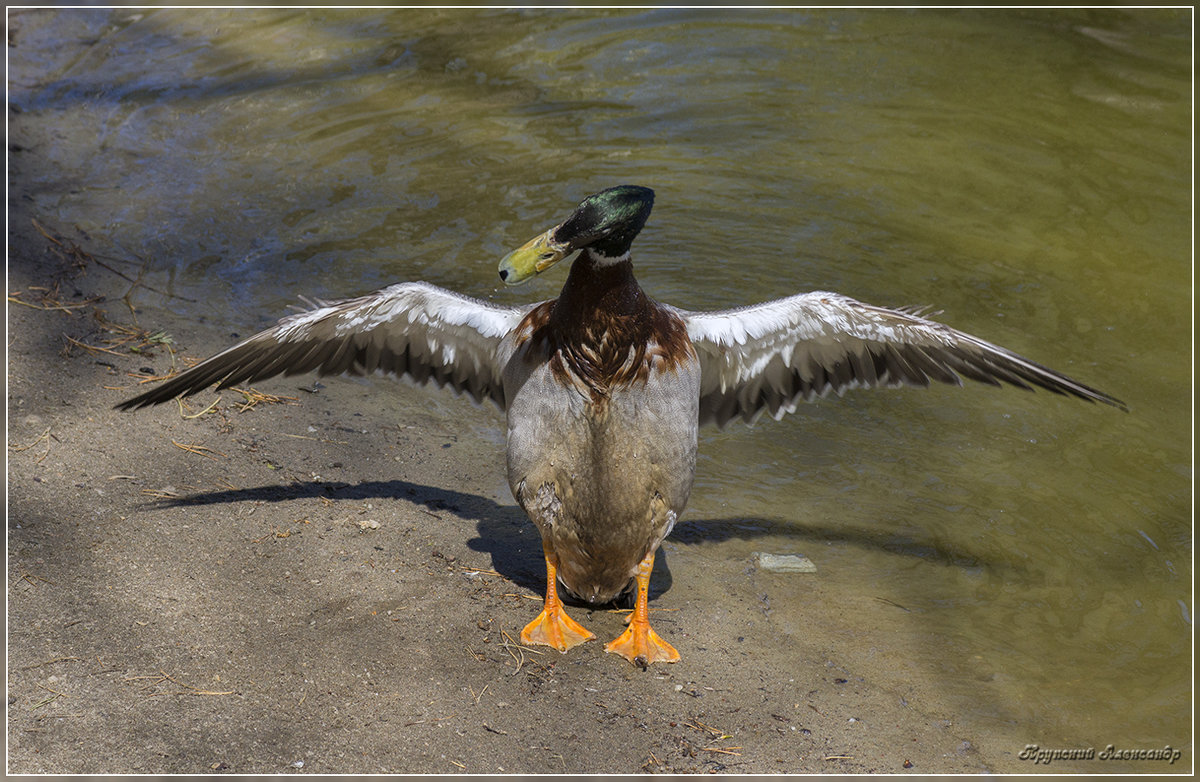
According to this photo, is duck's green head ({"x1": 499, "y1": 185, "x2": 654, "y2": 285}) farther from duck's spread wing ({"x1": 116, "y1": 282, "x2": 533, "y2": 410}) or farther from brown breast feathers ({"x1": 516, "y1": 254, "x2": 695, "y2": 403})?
duck's spread wing ({"x1": 116, "y1": 282, "x2": 533, "y2": 410})

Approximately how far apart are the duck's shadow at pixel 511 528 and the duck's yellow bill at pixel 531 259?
5.93ft

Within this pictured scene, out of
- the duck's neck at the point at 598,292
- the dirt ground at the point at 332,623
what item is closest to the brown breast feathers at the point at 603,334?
the duck's neck at the point at 598,292

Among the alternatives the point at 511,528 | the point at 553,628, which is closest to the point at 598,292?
the point at 553,628

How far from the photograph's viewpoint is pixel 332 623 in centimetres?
443

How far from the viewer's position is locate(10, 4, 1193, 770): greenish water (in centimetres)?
546

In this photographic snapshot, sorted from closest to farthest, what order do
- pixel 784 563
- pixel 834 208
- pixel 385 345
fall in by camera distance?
pixel 385 345 → pixel 784 563 → pixel 834 208

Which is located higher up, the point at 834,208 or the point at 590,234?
the point at 590,234

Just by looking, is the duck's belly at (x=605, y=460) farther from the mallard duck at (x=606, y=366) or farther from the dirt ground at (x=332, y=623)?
the dirt ground at (x=332, y=623)

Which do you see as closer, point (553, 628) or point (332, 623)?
point (332, 623)

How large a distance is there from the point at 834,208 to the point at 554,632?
550cm

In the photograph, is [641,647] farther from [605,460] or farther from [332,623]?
[332,623]

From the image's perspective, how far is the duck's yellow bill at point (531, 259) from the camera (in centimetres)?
387

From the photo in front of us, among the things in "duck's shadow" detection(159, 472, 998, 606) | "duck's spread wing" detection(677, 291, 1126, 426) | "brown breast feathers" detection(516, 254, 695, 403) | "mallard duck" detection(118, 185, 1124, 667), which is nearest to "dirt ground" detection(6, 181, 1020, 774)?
"duck's shadow" detection(159, 472, 998, 606)

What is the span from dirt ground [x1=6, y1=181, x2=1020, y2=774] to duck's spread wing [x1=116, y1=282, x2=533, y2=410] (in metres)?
0.64
